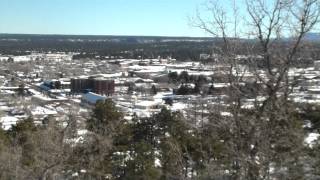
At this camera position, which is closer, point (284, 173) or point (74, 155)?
point (284, 173)

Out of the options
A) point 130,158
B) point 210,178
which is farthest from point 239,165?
point 130,158

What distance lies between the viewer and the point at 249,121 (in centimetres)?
697

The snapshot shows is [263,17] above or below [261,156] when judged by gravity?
above

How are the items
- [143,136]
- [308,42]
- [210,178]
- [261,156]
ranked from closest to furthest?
[261,156], [308,42], [210,178], [143,136]

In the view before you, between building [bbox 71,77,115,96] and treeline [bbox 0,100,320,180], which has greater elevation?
treeline [bbox 0,100,320,180]

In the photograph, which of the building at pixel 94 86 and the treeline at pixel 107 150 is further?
the building at pixel 94 86

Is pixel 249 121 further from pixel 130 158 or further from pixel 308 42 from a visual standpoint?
pixel 130 158

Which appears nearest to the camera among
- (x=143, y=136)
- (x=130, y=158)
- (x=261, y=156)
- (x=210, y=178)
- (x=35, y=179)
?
(x=261, y=156)

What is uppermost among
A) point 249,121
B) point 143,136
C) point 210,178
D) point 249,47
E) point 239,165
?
point 249,47

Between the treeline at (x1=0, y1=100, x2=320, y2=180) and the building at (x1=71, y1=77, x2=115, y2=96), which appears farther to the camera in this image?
the building at (x1=71, y1=77, x2=115, y2=96)

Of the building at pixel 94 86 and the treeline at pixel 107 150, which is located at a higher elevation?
the treeline at pixel 107 150

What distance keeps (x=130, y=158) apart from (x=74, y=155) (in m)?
2.03

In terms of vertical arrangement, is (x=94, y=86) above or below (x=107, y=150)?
below

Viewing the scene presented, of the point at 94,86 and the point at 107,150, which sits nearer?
the point at 107,150
